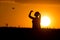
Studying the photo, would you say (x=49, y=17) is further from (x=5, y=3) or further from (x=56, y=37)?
(x=56, y=37)

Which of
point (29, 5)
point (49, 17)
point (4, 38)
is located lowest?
point (4, 38)

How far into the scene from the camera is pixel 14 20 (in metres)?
2.58

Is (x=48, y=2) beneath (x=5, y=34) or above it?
above

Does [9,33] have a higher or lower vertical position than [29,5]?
lower

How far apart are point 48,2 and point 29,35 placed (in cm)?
126

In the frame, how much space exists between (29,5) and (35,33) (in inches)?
49.6

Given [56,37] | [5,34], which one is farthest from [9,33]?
[56,37]

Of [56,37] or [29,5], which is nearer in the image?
[56,37]

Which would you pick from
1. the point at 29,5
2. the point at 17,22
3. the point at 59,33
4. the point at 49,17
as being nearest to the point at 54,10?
the point at 49,17

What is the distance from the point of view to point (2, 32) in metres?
1.43

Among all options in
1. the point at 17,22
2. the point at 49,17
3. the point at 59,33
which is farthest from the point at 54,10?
the point at 59,33

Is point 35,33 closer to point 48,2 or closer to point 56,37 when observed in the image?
point 56,37

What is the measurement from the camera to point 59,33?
4.74ft

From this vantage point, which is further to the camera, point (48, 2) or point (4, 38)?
point (48, 2)
